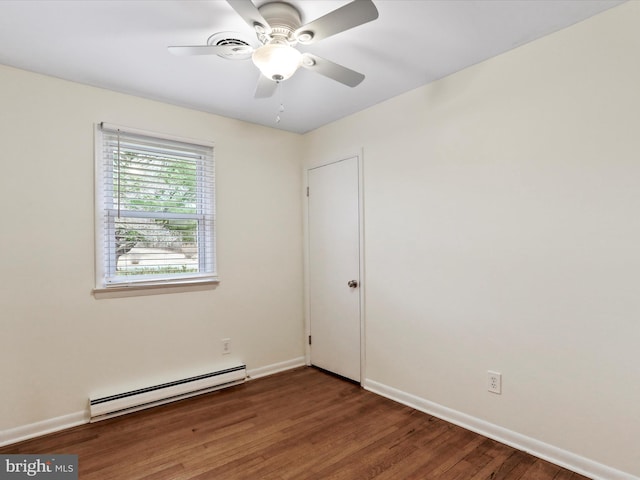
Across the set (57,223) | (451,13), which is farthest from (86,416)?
(451,13)

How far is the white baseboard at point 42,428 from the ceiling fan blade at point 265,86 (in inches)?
102

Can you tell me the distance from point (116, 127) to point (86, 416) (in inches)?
85.8

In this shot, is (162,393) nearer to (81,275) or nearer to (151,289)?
Result: (151,289)

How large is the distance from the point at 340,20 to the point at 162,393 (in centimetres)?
290

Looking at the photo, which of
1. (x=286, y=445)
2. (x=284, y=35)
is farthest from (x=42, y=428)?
(x=284, y=35)

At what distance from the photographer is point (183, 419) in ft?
8.82

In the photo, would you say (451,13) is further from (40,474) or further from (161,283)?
(40,474)

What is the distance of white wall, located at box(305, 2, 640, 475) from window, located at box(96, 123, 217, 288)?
163 cm

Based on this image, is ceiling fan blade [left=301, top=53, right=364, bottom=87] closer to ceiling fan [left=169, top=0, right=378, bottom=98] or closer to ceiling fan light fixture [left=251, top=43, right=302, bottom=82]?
ceiling fan [left=169, top=0, right=378, bottom=98]

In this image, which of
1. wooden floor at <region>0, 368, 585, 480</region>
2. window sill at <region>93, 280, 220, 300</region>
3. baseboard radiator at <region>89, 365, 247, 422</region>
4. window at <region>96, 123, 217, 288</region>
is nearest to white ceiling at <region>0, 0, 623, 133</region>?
window at <region>96, 123, 217, 288</region>

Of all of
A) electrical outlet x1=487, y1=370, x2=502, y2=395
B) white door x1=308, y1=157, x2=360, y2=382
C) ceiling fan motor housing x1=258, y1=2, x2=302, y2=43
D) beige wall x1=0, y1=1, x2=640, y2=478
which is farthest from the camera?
white door x1=308, y1=157, x2=360, y2=382

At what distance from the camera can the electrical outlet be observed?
234cm

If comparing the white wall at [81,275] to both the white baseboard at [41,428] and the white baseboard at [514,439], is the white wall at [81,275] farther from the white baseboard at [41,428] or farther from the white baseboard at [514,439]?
the white baseboard at [514,439]

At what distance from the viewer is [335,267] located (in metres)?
3.56
